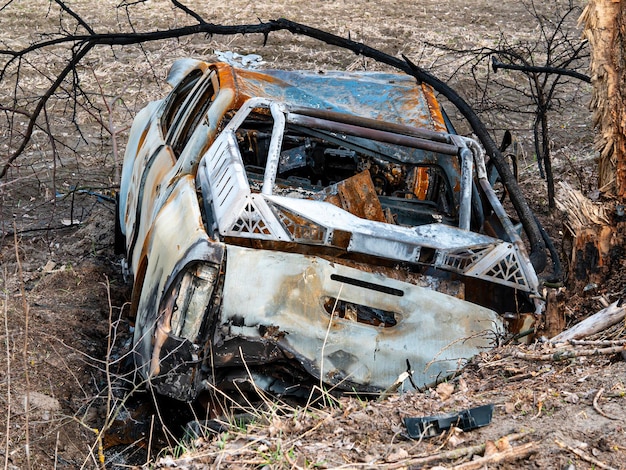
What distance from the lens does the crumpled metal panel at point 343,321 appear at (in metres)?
4.07

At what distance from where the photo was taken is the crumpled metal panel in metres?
4.07

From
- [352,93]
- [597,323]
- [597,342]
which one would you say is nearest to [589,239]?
[597,323]

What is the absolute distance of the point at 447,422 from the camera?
3164 millimetres

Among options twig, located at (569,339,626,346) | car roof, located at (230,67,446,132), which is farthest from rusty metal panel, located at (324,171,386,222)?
twig, located at (569,339,626,346)

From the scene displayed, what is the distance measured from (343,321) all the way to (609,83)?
1751 millimetres

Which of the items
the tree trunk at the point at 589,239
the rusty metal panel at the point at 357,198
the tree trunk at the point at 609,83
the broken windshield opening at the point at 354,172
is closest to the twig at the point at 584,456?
the tree trunk at the point at 589,239

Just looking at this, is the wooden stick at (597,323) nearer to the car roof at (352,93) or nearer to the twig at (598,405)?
the twig at (598,405)

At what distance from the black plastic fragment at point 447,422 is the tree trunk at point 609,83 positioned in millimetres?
1611

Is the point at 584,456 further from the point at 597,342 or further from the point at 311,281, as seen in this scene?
the point at 311,281

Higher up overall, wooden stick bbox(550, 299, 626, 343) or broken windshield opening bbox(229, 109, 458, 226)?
broken windshield opening bbox(229, 109, 458, 226)

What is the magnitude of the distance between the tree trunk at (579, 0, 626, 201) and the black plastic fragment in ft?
5.29

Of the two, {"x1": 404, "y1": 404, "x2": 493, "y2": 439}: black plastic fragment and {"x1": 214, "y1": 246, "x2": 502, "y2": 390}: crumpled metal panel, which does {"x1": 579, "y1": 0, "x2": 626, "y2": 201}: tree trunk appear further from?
{"x1": 404, "y1": 404, "x2": 493, "y2": 439}: black plastic fragment

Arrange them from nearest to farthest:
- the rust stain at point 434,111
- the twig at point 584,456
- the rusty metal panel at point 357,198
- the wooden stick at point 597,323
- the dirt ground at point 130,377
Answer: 1. the twig at point 584,456
2. the dirt ground at point 130,377
3. the wooden stick at point 597,323
4. the rusty metal panel at point 357,198
5. the rust stain at point 434,111

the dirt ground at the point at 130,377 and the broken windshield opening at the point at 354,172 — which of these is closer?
the dirt ground at the point at 130,377
